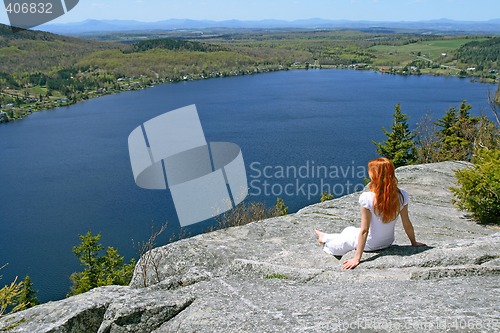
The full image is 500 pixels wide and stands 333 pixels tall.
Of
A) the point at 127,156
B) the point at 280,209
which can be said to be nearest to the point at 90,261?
A: the point at 280,209

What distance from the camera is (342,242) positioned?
716cm

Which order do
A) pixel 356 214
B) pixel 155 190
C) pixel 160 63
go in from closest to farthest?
1. pixel 356 214
2. pixel 155 190
3. pixel 160 63

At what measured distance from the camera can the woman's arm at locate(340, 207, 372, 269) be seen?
646 cm

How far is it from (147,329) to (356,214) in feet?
18.9

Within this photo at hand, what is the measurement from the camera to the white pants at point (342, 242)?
23.0 feet

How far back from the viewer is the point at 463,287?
576cm

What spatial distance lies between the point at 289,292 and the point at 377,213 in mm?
1647

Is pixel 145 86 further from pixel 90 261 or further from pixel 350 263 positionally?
pixel 350 263

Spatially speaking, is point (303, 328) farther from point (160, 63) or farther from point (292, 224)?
point (160, 63)

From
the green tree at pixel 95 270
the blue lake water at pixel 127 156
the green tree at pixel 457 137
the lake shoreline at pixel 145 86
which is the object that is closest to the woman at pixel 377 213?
the green tree at pixel 95 270

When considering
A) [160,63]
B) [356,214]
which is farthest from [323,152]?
[160,63]

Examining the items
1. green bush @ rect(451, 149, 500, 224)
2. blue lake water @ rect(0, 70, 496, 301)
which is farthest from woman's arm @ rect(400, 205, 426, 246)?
blue lake water @ rect(0, 70, 496, 301)

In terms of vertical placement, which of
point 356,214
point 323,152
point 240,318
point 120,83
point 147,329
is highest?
point 240,318

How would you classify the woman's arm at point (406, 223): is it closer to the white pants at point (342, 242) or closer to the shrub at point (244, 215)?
the white pants at point (342, 242)
